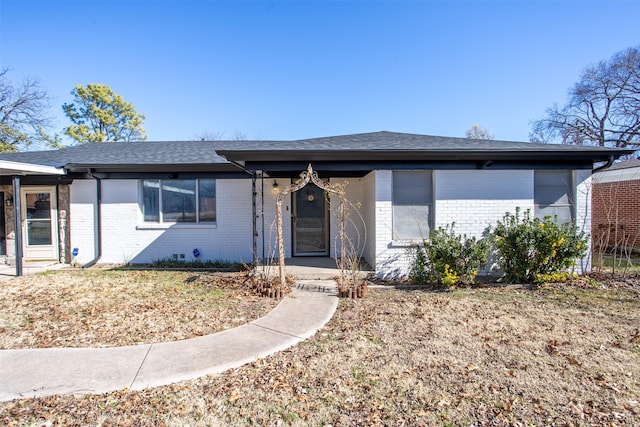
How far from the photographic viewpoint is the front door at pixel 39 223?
8688 mm

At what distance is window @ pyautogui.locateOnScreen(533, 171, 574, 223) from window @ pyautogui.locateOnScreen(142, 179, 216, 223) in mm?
8180

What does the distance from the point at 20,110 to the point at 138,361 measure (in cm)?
2619

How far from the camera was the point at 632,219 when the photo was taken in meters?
10.8

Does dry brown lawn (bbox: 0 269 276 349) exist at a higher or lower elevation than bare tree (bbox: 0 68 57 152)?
lower

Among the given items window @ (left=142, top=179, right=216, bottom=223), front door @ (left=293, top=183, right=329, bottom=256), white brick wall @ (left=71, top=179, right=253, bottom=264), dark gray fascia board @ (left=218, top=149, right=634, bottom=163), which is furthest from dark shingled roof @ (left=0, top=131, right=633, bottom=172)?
front door @ (left=293, top=183, right=329, bottom=256)

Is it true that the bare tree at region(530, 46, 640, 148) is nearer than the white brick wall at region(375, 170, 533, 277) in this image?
No

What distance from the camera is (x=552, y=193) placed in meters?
7.15

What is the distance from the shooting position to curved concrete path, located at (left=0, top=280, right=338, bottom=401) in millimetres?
2811

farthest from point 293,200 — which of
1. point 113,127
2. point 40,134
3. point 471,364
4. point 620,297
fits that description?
point 113,127

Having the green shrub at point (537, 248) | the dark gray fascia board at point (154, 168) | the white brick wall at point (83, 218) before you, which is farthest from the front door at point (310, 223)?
the white brick wall at point (83, 218)

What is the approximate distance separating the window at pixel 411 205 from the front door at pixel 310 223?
278 cm

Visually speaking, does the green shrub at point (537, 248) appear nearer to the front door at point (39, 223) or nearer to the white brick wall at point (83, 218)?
the white brick wall at point (83, 218)

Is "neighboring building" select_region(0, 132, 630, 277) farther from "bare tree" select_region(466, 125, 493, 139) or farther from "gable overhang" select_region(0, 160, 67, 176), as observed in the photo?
"bare tree" select_region(466, 125, 493, 139)

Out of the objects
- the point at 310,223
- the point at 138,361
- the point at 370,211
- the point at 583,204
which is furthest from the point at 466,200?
the point at 138,361
